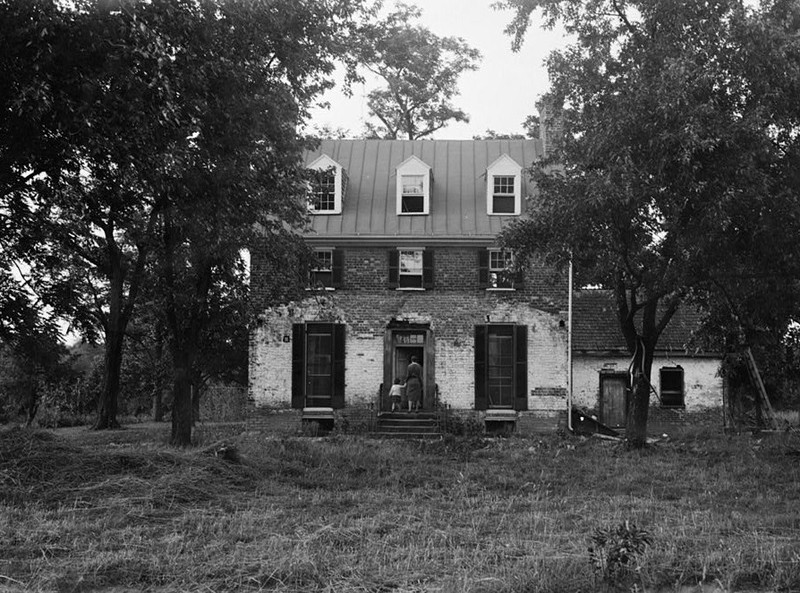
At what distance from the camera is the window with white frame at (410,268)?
27.0m

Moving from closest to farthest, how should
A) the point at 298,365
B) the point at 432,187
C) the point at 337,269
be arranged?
the point at 298,365 < the point at 337,269 < the point at 432,187

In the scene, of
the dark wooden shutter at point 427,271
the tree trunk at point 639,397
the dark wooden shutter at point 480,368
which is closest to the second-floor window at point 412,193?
the dark wooden shutter at point 427,271

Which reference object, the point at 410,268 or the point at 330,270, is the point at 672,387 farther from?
the point at 330,270

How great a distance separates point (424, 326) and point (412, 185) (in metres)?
4.45

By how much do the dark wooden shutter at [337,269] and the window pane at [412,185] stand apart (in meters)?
2.82

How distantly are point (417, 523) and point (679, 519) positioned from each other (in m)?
2.73

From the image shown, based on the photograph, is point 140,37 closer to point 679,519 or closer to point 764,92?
point 679,519

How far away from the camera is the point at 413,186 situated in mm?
27797

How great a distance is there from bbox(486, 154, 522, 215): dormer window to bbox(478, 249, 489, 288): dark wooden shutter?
1489 mm

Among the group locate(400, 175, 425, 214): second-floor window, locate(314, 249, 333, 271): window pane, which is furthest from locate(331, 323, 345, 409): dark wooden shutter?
locate(400, 175, 425, 214): second-floor window

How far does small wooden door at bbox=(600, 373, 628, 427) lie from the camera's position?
29.5 m

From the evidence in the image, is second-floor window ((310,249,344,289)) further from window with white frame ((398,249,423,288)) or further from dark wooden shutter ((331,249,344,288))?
window with white frame ((398,249,423,288))

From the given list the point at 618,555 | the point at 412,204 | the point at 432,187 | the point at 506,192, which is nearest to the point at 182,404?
the point at 412,204

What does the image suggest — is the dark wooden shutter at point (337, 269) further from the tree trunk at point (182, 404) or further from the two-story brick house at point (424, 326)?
the tree trunk at point (182, 404)
